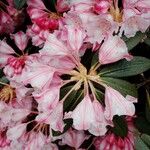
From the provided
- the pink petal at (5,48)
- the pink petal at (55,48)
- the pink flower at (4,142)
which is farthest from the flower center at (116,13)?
the pink flower at (4,142)

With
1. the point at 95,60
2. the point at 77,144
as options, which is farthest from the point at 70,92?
the point at 77,144

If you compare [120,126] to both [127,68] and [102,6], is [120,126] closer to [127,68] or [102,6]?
[127,68]

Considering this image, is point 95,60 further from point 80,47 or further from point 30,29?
point 30,29

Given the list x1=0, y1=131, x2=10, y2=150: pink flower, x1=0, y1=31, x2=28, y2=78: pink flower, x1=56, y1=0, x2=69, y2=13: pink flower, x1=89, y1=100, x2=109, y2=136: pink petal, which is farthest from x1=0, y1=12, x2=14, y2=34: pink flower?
x1=89, y1=100, x2=109, y2=136: pink petal

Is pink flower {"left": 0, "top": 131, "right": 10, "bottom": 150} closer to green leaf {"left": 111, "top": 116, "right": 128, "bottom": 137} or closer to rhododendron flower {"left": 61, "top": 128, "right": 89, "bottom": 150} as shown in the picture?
rhododendron flower {"left": 61, "top": 128, "right": 89, "bottom": 150}

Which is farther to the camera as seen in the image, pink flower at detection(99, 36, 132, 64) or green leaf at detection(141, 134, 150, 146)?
green leaf at detection(141, 134, 150, 146)

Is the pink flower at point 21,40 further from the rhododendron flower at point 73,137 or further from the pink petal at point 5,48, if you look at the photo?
the rhododendron flower at point 73,137

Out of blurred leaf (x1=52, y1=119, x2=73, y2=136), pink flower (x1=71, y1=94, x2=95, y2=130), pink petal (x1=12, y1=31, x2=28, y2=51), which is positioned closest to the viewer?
pink flower (x1=71, y1=94, x2=95, y2=130)

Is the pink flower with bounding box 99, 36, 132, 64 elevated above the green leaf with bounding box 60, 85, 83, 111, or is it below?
above
